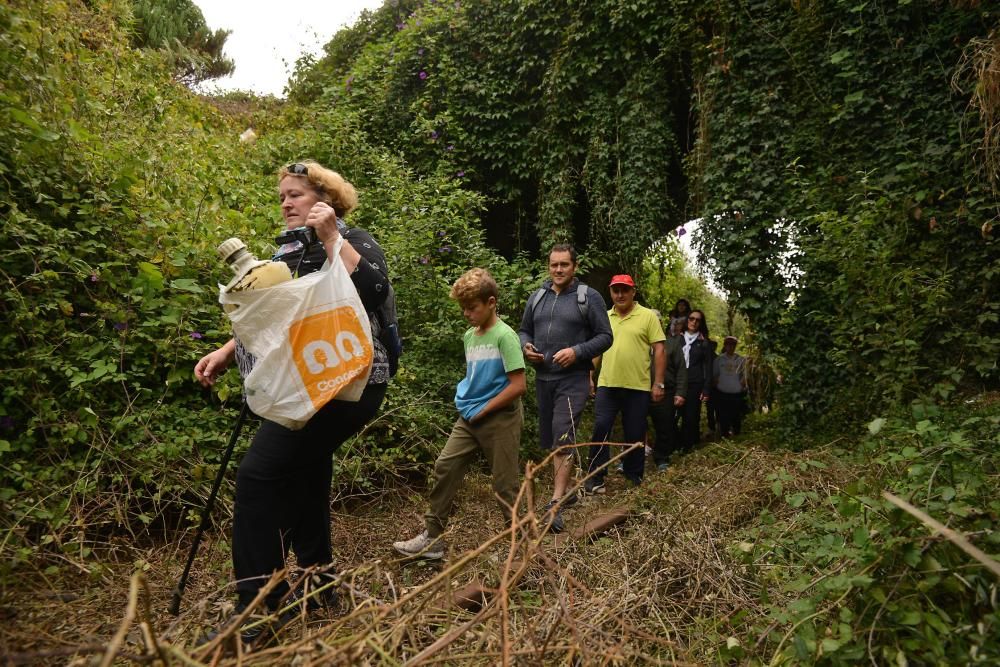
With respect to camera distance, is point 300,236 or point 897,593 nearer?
point 897,593

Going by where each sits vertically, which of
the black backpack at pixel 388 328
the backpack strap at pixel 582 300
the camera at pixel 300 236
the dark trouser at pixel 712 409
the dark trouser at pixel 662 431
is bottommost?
the dark trouser at pixel 712 409

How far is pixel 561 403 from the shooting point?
14.3 ft

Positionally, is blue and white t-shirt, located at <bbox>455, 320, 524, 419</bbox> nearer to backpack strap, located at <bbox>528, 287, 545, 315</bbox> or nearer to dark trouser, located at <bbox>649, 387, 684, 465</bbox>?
backpack strap, located at <bbox>528, 287, 545, 315</bbox>

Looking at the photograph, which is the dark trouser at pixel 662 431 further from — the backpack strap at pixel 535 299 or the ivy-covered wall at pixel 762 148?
the backpack strap at pixel 535 299

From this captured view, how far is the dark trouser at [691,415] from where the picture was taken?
317 inches

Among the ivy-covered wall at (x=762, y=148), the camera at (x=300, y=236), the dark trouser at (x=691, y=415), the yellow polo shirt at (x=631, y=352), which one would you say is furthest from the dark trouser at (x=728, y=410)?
the camera at (x=300, y=236)

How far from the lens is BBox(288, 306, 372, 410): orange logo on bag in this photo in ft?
7.13

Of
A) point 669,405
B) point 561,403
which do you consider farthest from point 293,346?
point 669,405

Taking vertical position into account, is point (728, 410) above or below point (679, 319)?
below

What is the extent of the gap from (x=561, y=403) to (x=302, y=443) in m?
2.35

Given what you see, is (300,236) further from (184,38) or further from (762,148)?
(184,38)

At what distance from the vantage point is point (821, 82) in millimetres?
6348

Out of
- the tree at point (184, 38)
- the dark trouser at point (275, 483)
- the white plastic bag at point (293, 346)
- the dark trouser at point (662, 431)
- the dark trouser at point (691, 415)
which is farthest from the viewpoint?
the tree at point (184, 38)

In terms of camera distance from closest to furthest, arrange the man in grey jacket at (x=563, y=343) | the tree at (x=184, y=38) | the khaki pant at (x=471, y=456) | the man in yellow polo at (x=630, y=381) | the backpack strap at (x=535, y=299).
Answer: the khaki pant at (x=471, y=456), the man in grey jacket at (x=563, y=343), the backpack strap at (x=535, y=299), the man in yellow polo at (x=630, y=381), the tree at (x=184, y=38)
